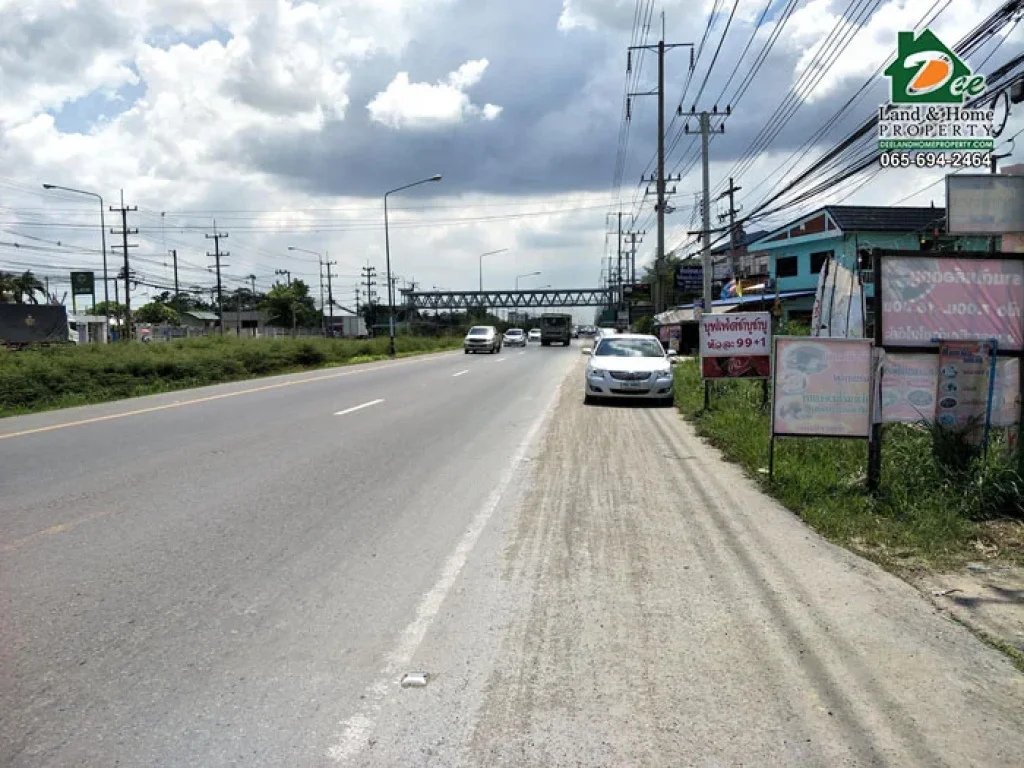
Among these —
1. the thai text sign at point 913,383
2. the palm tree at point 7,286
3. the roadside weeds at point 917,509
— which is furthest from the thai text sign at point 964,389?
the palm tree at point 7,286

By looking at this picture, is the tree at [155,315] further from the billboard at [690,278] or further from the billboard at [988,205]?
the billboard at [988,205]

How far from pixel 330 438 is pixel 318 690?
8.03 metres

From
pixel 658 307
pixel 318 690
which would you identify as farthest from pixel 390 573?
pixel 658 307

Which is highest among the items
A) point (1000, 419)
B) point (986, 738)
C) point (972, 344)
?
point (972, 344)

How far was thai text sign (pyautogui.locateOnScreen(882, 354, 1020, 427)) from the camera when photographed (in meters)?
7.68

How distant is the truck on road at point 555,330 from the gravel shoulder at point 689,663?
60.5m

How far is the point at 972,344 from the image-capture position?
24.7 ft

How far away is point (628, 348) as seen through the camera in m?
18.4

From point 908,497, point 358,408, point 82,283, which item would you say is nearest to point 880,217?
point 358,408

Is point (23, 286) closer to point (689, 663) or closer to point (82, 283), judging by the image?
point (82, 283)

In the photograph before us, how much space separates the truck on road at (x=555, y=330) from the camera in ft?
220

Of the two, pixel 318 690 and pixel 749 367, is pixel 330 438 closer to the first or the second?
pixel 749 367

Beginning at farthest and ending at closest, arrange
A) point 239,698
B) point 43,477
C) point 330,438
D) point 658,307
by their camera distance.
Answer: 1. point 658,307
2. point 330,438
3. point 43,477
4. point 239,698

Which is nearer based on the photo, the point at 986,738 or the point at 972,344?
the point at 986,738
